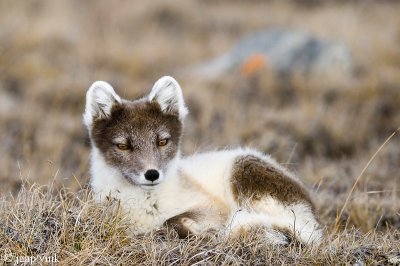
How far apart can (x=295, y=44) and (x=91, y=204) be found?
837 cm

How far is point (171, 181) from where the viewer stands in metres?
4.79

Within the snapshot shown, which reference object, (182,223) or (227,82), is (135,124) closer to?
(182,223)

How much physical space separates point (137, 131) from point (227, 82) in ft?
22.5

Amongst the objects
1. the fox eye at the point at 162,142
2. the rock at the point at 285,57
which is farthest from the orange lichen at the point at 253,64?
the fox eye at the point at 162,142

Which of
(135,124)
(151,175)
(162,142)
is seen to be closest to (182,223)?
(151,175)

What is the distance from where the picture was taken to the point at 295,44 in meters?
12.3

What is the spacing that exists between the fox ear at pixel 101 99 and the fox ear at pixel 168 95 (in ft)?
0.94

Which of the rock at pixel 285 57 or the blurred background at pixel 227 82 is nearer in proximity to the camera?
the blurred background at pixel 227 82

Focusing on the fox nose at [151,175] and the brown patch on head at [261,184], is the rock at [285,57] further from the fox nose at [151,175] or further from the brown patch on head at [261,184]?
the fox nose at [151,175]

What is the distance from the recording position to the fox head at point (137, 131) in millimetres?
4574

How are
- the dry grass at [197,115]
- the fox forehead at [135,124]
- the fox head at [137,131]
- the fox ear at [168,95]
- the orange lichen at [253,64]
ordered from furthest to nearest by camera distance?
the orange lichen at [253,64] < the fox ear at [168,95] < the fox forehead at [135,124] < the fox head at [137,131] < the dry grass at [197,115]

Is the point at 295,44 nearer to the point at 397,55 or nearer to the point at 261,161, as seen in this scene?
the point at 397,55

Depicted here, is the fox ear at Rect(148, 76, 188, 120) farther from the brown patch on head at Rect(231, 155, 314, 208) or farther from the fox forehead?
the brown patch on head at Rect(231, 155, 314, 208)

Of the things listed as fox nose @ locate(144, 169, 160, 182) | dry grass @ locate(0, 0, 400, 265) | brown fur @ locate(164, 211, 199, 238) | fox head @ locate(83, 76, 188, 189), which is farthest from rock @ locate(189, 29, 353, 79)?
fox nose @ locate(144, 169, 160, 182)
